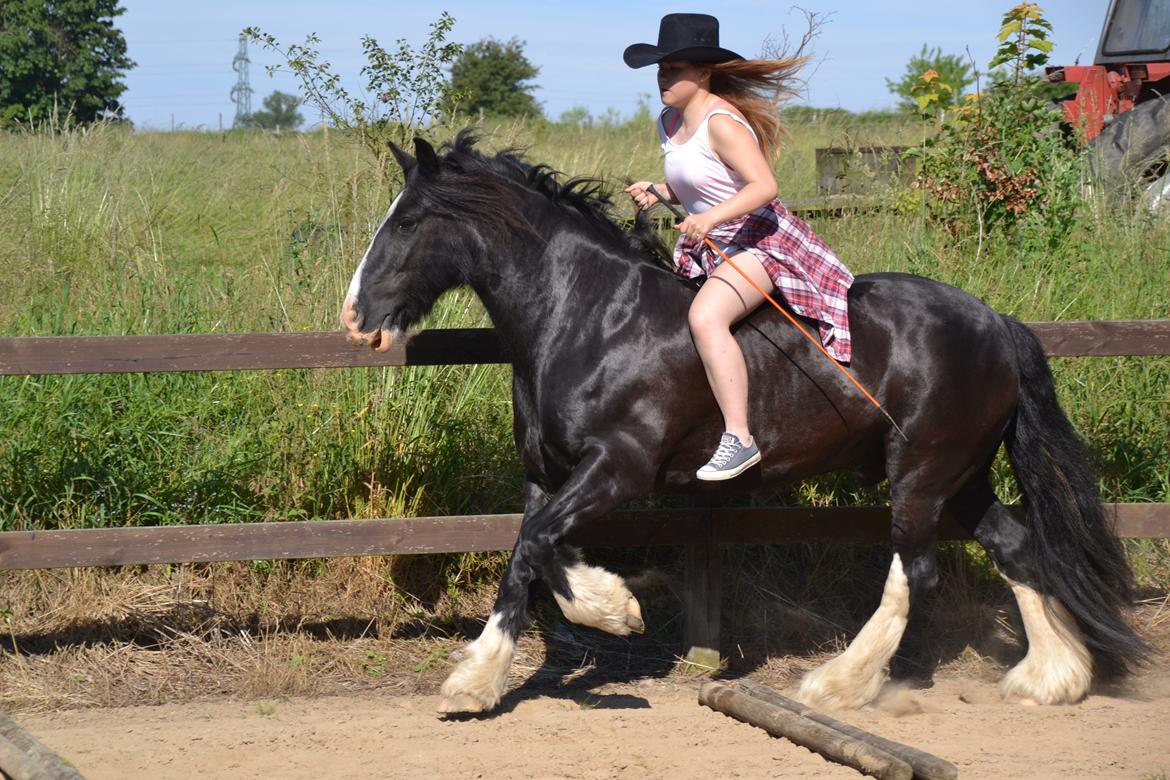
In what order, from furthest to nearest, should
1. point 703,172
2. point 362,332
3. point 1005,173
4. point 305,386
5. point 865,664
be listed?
point 1005,173 < point 305,386 < point 865,664 < point 703,172 < point 362,332

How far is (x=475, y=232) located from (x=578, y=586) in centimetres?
136

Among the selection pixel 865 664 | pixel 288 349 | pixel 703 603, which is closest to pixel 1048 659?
pixel 865 664

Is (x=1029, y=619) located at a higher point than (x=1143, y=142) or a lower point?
lower

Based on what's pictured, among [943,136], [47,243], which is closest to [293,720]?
[47,243]

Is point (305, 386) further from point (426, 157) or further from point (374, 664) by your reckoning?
point (426, 157)

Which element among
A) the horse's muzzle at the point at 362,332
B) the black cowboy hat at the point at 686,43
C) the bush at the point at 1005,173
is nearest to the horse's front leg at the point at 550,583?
the horse's muzzle at the point at 362,332

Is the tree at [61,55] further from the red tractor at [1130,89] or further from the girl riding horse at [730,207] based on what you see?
the girl riding horse at [730,207]

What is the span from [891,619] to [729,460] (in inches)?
42.1

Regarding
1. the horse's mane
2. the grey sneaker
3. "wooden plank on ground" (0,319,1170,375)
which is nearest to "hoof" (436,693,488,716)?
the grey sneaker

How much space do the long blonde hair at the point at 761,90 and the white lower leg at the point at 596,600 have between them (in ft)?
5.63

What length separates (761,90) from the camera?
445 centimetres

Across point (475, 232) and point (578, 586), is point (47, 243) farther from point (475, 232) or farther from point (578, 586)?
point (578, 586)

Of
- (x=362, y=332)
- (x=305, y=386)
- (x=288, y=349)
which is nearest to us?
(x=362, y=332)

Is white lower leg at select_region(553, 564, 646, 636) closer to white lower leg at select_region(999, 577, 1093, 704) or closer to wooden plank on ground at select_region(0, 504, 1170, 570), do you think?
wooden plank on ground at select_region(0, 504, 1170, 570)
